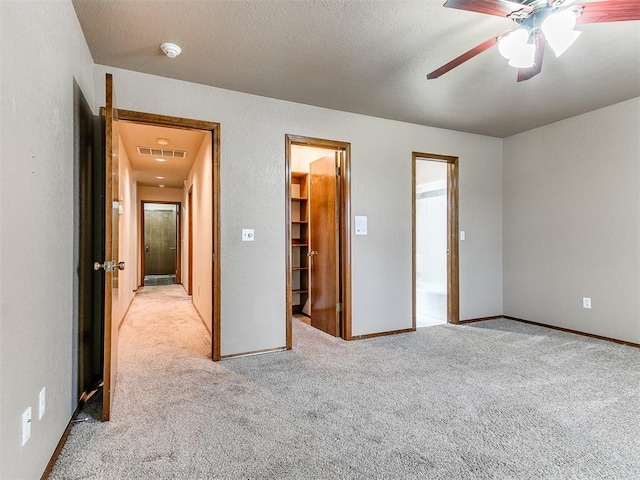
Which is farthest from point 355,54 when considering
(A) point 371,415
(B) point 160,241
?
(B) point 160,241

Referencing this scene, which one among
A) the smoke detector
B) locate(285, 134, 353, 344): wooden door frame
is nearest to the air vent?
locate(285, 134, 353, 344): wooden door frame

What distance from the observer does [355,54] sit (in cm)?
251

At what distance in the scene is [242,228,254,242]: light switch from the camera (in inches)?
126

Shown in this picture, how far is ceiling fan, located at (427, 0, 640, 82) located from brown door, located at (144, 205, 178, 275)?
10.2 meters

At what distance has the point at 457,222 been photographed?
14.5 feet

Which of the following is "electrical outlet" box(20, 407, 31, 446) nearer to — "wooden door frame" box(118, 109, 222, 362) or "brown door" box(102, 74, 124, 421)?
"brown door" box(102, 74, 124, 421)

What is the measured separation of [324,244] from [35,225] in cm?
295

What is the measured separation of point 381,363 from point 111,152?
8.26ft

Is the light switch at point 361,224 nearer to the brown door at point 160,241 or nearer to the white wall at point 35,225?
the white wall at point 35,225

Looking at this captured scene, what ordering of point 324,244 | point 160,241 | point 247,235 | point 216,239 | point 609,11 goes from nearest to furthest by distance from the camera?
point 609,11
point 216,239
point 247,235
point 324,244
point 160,241

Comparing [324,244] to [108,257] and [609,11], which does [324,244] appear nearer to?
[108,257]

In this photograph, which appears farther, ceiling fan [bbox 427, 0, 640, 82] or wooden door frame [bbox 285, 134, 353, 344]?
wooden door frame [bbox 285, 134, 353, 344]

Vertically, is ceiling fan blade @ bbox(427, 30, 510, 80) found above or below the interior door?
above

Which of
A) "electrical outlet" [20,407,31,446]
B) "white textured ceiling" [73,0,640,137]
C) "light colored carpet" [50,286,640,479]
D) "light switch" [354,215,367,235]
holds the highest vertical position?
"white textured ceiling" [73,0,640,137]
